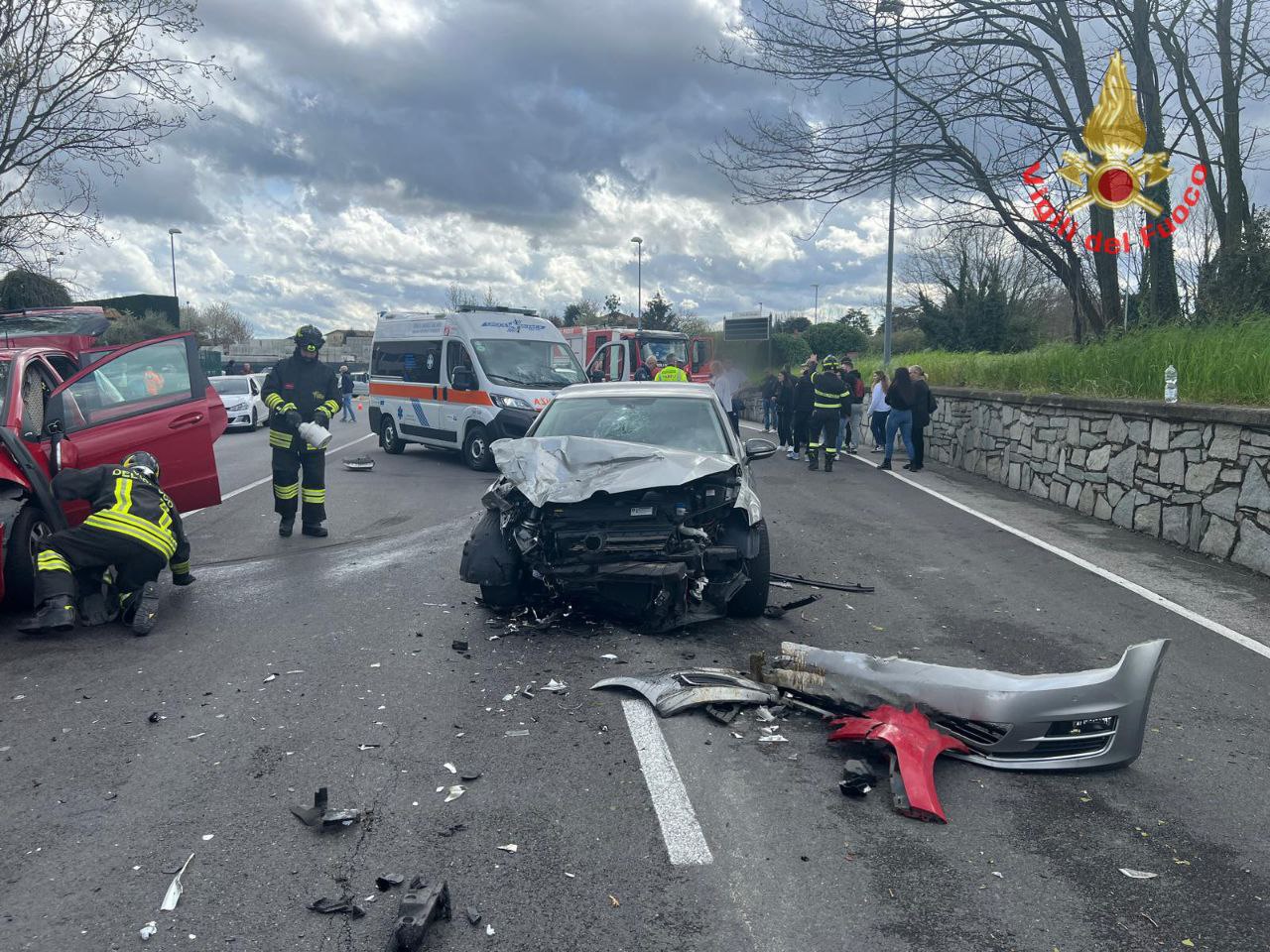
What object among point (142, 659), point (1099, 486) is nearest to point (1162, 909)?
point (142, 659)

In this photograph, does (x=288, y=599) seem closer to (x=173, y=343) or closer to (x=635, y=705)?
(x=173, y=343)

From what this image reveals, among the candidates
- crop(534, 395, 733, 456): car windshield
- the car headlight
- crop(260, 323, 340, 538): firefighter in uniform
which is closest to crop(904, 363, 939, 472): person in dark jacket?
the car headlight

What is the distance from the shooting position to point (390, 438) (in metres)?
18.7

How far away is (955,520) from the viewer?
11281 mm

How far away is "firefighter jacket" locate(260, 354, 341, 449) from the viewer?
30.3ft

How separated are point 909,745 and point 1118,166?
1471 centimetres

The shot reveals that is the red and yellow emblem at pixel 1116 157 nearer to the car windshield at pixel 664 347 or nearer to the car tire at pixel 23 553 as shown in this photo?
the car windshield at pixel 664 347

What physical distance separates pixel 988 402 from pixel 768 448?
10.7 m

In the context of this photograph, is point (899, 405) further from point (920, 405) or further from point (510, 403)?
point (510, 403)

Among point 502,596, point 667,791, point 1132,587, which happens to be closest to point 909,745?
point 667,791

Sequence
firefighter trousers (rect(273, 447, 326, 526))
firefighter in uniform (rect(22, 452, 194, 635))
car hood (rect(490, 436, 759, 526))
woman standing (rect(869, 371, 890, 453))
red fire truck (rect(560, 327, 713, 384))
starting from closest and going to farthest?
car hood (rect(490, 436, 759, 526)), firefighter in uniform (rect(22, 452, 194, 635)), firefighter trousers (rect(273, 447, 326, 526)), woman standing (rect(869, 371, 890, 453)), red fire truck (rect(560, 327, 713, 384))

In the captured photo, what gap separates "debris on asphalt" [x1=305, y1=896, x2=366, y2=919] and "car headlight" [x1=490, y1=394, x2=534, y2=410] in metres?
12.2

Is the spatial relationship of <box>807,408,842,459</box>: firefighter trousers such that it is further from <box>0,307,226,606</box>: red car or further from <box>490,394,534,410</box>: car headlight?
<box>0,307,226,606</box>: red car

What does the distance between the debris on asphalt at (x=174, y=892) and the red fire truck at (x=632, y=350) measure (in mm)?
20937
